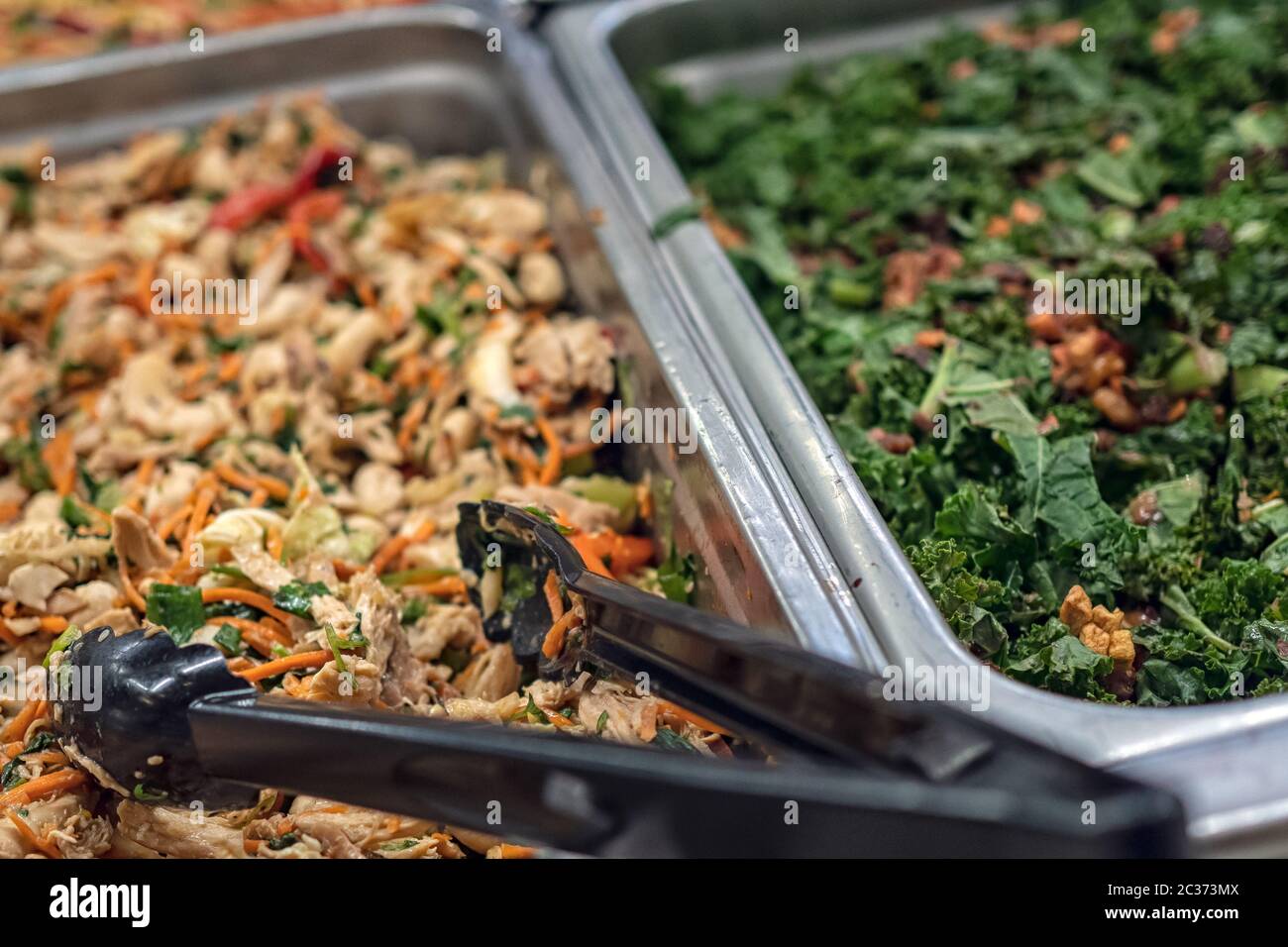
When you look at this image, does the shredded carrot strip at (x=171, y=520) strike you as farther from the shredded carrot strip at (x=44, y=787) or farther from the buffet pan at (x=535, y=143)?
the buffet pan at (x=535, y=143)

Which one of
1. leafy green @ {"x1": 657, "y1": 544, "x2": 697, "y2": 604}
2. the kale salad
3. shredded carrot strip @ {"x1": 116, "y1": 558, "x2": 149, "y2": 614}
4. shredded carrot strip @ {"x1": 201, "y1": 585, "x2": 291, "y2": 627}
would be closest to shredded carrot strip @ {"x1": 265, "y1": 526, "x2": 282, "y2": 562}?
shredded carrot strip @ {"x1": 201, "y1": 585, "x2": 291, "y2": 627}

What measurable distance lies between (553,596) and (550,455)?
57 cm

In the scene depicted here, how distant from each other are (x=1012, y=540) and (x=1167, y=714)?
0.47 metres

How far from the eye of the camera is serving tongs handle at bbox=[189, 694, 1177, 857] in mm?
1220

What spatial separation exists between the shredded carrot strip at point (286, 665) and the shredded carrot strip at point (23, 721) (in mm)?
355

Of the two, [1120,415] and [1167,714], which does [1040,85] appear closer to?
[1120,415]

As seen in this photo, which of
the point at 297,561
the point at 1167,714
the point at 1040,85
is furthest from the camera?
the point at 1040,85

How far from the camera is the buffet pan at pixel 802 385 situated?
1.54 metres

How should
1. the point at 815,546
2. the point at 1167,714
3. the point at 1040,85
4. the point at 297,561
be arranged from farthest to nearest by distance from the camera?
the point at 1040,85
the point at 297,561
the point at 815,546
the point at 1167,714

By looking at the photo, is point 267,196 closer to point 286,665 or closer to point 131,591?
point 131,591

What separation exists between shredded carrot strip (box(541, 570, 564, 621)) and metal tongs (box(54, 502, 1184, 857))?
0.27 feet

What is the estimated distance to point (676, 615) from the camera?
1.61 meters

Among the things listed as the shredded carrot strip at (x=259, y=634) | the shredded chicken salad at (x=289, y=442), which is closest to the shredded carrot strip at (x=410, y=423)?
the shredded chicken salad at (x=289, y=442)
